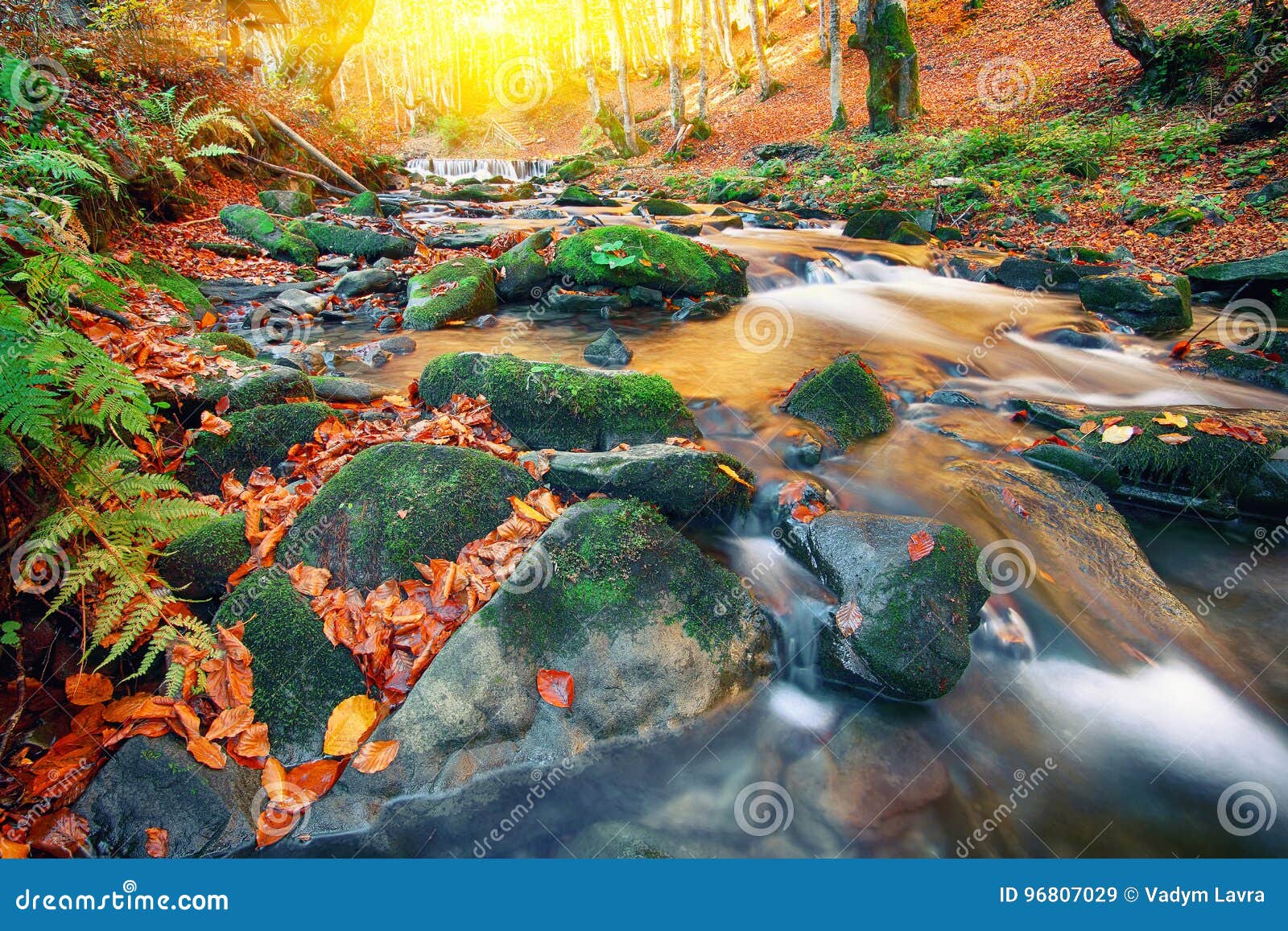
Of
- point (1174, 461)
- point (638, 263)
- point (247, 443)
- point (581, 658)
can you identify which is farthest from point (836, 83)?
point (581, 658)

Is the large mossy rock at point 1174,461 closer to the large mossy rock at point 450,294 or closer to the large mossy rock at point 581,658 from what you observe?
the large mossy rock at point 581,658

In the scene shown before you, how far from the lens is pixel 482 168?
31922mm

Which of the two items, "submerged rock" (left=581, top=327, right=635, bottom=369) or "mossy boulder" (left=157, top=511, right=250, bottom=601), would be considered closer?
"mossy boulder" (left=157, top=511, right=250, bottom=601)

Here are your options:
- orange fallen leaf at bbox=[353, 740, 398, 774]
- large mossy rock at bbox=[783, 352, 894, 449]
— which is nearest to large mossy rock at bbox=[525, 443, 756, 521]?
orange fallen leaf at bbox=[353, 740, 398, 774]

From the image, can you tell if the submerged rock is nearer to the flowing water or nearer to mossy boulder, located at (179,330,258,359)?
the flowing water

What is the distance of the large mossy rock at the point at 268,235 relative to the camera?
9.67 m

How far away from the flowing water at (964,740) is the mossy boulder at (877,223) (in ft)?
26.8

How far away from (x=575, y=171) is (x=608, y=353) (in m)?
22.6

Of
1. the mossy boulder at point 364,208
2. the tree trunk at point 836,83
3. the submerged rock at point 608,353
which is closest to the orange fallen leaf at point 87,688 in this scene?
the submerged rock at point 608,353

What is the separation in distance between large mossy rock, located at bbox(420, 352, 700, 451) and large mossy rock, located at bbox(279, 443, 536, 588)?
969mm

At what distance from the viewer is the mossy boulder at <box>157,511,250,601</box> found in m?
3.16

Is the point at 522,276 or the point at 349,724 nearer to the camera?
the point at 349,724

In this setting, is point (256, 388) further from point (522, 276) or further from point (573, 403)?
point (522, 276)

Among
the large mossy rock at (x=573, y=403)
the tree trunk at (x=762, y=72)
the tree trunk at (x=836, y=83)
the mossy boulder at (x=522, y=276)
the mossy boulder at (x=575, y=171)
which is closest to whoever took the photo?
the large mossy rock at (x=573, y=403)
